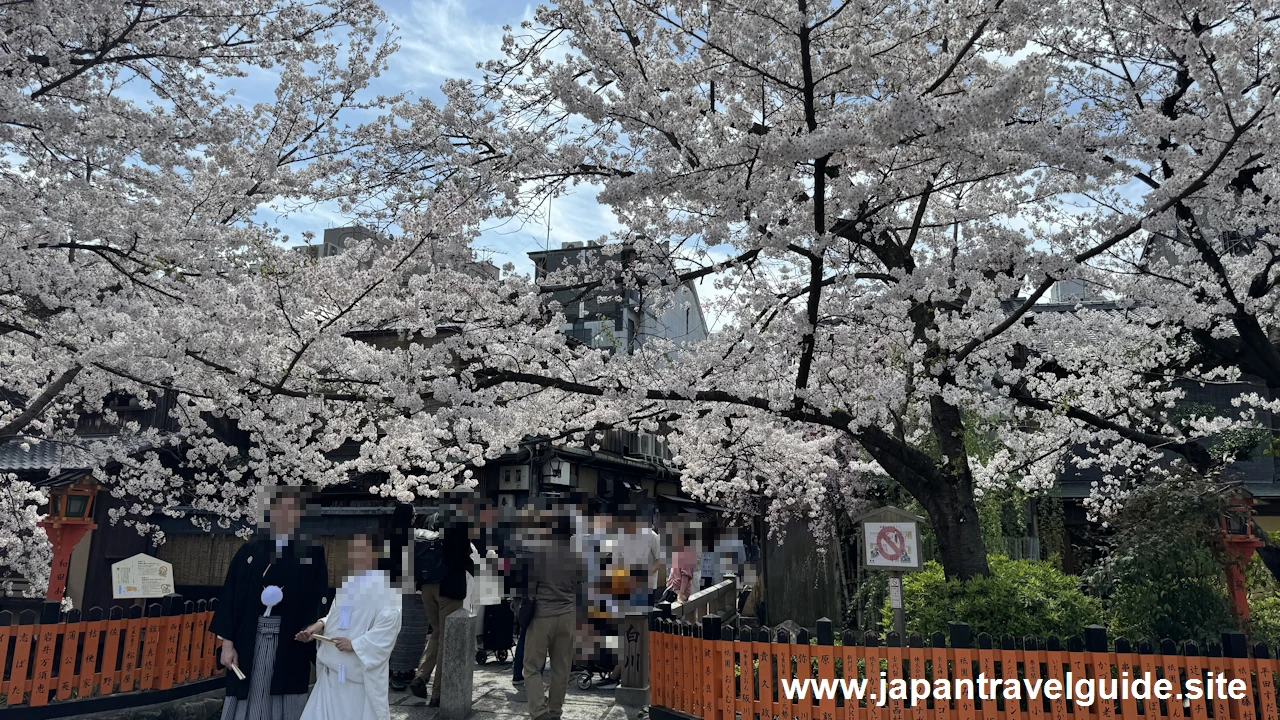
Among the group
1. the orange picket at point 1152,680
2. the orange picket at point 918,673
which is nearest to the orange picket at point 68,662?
the orange picket at point 918,673

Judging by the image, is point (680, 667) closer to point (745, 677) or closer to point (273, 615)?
point (745, 677)

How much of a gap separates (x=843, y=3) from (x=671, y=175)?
1633 mm

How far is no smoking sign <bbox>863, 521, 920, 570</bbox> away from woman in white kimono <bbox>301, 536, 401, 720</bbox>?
465cm

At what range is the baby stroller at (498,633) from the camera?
408 inches

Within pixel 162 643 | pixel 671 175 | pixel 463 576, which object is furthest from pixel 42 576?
pixel 671 175

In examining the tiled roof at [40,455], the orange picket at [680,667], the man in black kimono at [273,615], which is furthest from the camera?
the tiled roof at [40,455]

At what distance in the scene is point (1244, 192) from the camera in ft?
22.3

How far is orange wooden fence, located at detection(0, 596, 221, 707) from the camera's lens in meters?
6.38

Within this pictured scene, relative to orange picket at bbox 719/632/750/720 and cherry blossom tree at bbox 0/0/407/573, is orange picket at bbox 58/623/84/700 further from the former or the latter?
orange picket at bbox 719/632/750/720

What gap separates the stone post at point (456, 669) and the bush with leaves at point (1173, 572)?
6.07 metres

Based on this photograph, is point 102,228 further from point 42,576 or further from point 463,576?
point 42,576

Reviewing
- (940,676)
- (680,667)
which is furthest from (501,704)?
(940,676)

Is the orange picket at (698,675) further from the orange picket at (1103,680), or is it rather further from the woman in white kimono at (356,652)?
the orange picket at (1103,680)

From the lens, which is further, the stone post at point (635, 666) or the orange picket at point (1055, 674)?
the stone post at point (635, 666)
